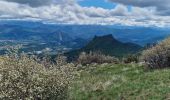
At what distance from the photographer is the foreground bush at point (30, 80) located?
16236 mm

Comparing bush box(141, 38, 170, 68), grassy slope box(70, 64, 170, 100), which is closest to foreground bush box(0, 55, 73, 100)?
grassy slope box(70, 64, 170, 100)

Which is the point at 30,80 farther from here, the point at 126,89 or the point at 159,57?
the point at 159,57

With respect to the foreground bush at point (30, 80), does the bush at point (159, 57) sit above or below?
below

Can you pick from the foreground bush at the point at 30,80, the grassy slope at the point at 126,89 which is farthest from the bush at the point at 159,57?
the foreground bush at the point at 30,80

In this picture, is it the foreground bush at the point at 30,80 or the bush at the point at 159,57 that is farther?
the bush at the point at 159,57

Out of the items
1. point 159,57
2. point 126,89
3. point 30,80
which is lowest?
point 126,89

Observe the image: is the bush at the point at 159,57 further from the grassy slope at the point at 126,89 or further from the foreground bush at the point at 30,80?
the foreground bush at the point at 30,80

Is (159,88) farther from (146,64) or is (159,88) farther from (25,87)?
(146,64)

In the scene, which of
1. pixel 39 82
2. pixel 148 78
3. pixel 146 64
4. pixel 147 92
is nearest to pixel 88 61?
pixel 146 64

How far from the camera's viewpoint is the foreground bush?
639 inches

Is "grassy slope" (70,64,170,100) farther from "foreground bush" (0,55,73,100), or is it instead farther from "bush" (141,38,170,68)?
"bush" (141,38,170,68)

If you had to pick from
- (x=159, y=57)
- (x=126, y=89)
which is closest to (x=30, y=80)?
(x=126, y=89)

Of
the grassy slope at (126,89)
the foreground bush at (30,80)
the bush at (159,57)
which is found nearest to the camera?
the foreground bush at (30,80)

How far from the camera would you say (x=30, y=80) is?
664 inches
